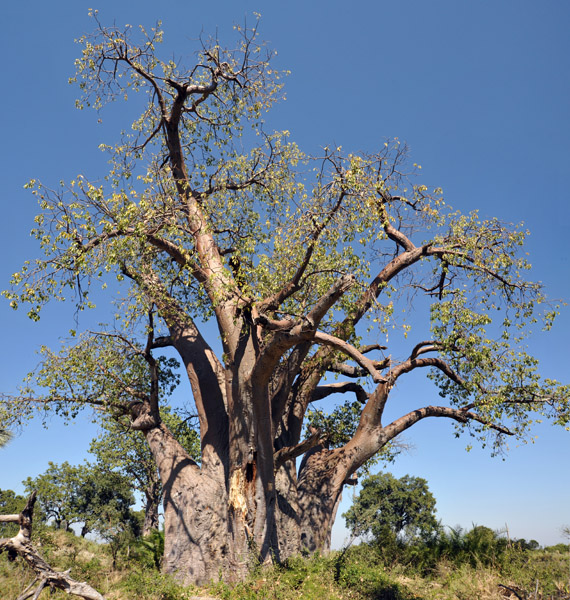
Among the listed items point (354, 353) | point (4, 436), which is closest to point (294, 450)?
point (354, 353)

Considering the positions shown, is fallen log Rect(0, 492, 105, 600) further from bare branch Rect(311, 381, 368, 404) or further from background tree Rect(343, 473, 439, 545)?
background tree Rect(343, 473, 439, 545)

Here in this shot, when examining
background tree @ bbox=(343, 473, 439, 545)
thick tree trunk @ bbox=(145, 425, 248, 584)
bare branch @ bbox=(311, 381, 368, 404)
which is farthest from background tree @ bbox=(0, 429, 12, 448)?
background tree @ bbox=(343, 473, 439, 545)

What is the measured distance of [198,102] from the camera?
14062 millimetres

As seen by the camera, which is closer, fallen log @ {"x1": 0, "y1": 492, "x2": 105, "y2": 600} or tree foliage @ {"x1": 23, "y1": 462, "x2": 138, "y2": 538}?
fallen log @ {"x1": 0, "y1": 492, "x2": 105, "y2": 600}

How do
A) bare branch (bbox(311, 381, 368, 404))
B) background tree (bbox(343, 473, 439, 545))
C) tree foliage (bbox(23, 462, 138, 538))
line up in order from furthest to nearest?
1. background tree (bbox(343, 473, 439, 545))
2. tree foliage (bbox(23, 462, 138, 538))
3. bare branch (bbox(311, 381, 368, 404))

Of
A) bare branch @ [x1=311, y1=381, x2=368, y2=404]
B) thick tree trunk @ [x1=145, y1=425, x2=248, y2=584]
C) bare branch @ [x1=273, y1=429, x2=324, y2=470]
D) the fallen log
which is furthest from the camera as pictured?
bare branch @ [x1=311, y1=381, x2=368, y2=404]

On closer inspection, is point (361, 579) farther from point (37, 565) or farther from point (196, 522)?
point (37, 565)

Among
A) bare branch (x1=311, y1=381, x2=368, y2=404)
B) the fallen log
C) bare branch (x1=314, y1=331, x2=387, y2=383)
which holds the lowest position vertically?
the fallen log

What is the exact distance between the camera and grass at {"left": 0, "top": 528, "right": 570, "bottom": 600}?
9.04 meters

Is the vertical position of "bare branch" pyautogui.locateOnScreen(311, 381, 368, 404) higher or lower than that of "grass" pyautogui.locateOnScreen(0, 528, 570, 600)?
higher

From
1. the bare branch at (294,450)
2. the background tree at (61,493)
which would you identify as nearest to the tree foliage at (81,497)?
the background tree at (61,493)

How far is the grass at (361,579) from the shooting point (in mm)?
9039

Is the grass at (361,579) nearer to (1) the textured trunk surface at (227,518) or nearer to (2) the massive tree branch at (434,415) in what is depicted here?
(1) the textured trunk surface at (227,518)

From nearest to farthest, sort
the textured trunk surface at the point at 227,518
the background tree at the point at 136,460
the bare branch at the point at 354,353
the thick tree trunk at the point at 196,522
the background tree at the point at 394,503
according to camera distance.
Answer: the bare branch at the point at 354,353 → the textured trunk surface at the point at 227,518 → the thick tree trunk at the point at 196,522 → the background tree at the point at 136,460 → the background tree at the point at 394,503
